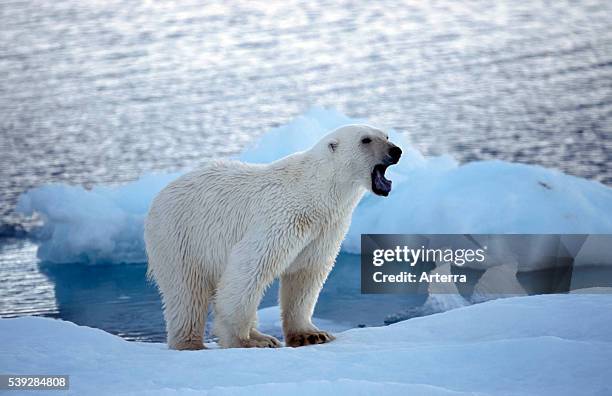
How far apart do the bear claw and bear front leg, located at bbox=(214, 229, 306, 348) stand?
0.20 meters

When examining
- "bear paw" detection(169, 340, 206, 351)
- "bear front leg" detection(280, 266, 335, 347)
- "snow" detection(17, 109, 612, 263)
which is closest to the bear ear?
"bear front leg" detection(280, 266, 335, 347)

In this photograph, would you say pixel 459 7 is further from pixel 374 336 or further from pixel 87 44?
pixel 374 336

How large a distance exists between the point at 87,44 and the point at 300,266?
15197 millimetres

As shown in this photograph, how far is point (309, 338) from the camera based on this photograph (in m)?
4.95

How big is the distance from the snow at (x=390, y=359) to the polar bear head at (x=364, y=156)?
0.75 meters

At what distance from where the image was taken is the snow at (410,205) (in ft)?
28.0

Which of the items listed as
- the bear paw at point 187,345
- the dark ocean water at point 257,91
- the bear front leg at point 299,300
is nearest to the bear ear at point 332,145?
the bear front leg at point 299,300

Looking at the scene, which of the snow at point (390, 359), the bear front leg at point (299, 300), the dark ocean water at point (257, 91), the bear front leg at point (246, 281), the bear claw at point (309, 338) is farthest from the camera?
the dark ocean water at point (257, 91)

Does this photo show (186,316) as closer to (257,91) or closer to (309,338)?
(309,338)

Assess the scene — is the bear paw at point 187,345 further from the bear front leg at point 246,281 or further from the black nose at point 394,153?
the black nose at point 394,153

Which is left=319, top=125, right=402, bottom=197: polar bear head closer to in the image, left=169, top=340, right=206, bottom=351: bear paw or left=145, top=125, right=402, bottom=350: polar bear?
left=145, top=125, right=402, bottom=350: polar bear

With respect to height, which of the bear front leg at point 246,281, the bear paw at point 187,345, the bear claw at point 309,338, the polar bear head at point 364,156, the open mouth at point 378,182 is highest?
the polar bear head at point 364,156

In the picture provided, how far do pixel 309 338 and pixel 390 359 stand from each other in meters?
1.11

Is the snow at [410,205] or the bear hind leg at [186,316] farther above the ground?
the bear hind leg at [186,316]
